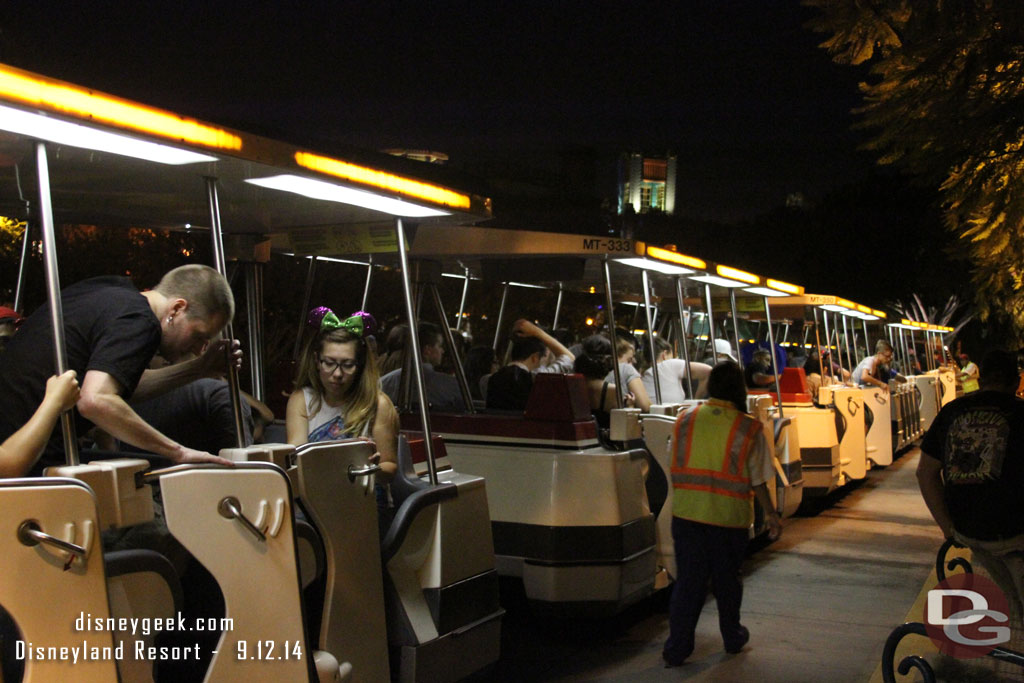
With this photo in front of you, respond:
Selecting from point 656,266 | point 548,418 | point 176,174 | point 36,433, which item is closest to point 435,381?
point 548,418

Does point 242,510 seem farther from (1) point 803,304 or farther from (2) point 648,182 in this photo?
(2) point 648,182

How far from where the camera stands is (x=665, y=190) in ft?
541

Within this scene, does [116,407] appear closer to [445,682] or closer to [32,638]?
[32,638]

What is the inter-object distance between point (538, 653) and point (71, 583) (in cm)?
428

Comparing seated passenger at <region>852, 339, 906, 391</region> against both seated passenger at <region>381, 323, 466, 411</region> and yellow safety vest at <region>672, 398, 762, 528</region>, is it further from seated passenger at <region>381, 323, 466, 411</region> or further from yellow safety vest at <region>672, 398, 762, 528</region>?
yellow safety vest at <region>672, 398, 762, 528</region>

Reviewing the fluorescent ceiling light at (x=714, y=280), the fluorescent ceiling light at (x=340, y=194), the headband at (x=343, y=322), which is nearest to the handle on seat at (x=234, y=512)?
the fluorescent ceiling light at (x=340, y=194)

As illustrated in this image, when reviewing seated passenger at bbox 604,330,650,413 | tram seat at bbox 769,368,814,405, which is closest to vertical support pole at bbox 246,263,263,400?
seated passenger at bbox 604,330,650,413

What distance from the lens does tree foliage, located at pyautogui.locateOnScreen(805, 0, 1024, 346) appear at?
5.04m

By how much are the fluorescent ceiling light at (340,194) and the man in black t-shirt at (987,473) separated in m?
2.67

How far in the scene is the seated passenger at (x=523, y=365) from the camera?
797 cm

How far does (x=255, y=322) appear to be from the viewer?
19.2 feet

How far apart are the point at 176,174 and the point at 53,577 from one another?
1755 millimetres

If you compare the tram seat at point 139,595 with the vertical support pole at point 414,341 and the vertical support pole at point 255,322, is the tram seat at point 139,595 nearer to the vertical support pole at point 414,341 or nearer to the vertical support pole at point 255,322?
the vertical support pole at point 414,341

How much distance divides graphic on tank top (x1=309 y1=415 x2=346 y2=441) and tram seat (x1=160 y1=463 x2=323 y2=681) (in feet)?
5.03
